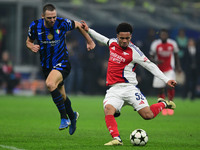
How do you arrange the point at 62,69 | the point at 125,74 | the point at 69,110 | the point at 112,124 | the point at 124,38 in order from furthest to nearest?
the point at 69,110 < the point at 62,69 < the point at 125,74 < the point at 124,38 < the point at 112,124

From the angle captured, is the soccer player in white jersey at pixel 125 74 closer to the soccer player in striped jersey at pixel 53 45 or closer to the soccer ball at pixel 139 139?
the soccer ball at pixel 139 139

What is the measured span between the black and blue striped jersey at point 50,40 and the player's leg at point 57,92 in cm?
28

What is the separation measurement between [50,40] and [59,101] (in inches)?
43.0

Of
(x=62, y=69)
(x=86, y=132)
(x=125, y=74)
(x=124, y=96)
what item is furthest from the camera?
(x=86, y=132)

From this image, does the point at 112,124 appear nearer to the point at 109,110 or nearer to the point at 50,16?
the point at 109,110

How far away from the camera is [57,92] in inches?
364

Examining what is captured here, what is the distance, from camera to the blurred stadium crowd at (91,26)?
24.0m

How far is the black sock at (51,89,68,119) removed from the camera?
9211 millimetres

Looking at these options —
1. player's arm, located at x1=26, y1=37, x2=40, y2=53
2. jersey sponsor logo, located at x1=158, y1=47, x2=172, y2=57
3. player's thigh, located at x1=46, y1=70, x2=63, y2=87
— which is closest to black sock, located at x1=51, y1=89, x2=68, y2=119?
player's thigh, located at x1=46, y1=70, x2=63, y2=87

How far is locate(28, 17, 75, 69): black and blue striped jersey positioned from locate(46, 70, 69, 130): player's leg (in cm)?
28

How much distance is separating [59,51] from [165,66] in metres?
6.74

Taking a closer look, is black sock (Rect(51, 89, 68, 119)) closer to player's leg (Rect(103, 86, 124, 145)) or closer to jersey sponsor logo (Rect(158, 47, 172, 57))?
player's leg (Rect(103, 86, 124, 145))

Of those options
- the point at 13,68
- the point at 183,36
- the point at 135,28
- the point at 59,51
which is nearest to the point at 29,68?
the point at 13,68

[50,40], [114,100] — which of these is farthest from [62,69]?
[114,100]
